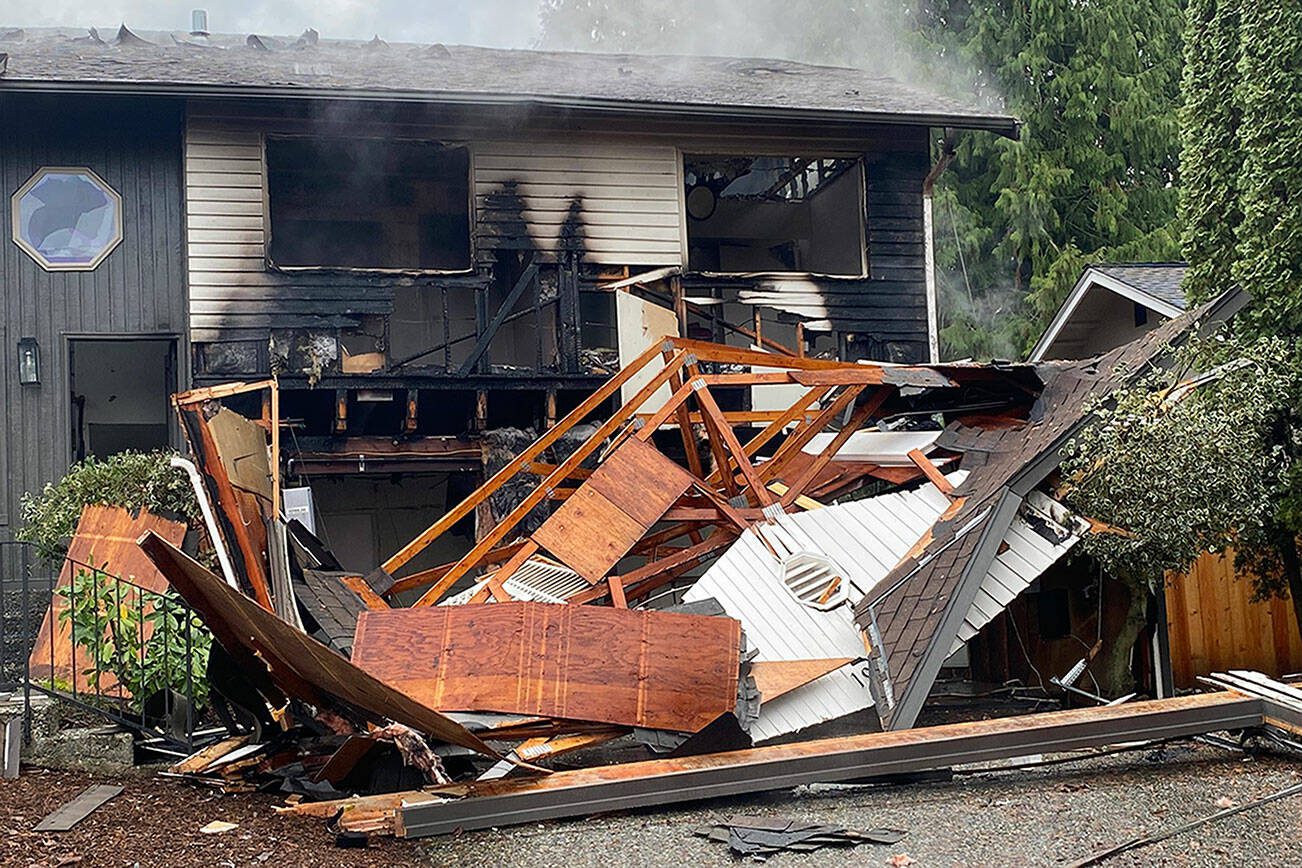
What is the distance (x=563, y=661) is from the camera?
24.0ft

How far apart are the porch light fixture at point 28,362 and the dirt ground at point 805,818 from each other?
658cm

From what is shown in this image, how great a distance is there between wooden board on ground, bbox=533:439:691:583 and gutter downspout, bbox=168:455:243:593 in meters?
2.06

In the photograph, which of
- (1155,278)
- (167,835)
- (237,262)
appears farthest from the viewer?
(1155,278)

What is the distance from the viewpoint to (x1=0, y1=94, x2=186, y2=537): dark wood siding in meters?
12.7

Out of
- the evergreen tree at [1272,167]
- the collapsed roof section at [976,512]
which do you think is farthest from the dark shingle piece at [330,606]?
the evergreen tree at [1272,167]

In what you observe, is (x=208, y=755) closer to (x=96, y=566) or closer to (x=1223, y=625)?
(x=96, y=566)

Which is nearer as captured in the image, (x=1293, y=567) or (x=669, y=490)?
(x=669, y=490)

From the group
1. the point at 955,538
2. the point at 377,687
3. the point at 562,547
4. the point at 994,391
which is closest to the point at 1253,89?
the point at 994,391

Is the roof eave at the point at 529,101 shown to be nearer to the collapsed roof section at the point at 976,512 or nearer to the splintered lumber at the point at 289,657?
the collapsed roof section at the point at 976,512

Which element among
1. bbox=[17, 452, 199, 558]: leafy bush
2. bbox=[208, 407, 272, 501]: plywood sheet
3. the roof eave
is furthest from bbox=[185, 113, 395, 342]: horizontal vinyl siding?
bbox=[208, 407, 272, 501]: plywood sheet

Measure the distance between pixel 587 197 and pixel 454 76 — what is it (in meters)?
2.00

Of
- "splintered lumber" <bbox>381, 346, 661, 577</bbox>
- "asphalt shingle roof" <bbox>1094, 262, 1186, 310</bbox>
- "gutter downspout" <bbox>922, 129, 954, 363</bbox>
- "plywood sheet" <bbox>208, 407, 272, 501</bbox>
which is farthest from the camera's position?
"gutter downspout" <bbox>922, 129, 954, 363</bbox>

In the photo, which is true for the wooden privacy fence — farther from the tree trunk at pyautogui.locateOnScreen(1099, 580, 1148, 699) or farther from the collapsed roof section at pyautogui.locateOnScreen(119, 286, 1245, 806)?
the collapsed roof section at pyautogui.locateOnScreen(119, 286, 1245, 806)

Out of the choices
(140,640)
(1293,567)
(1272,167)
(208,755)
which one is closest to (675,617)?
(208,755)
